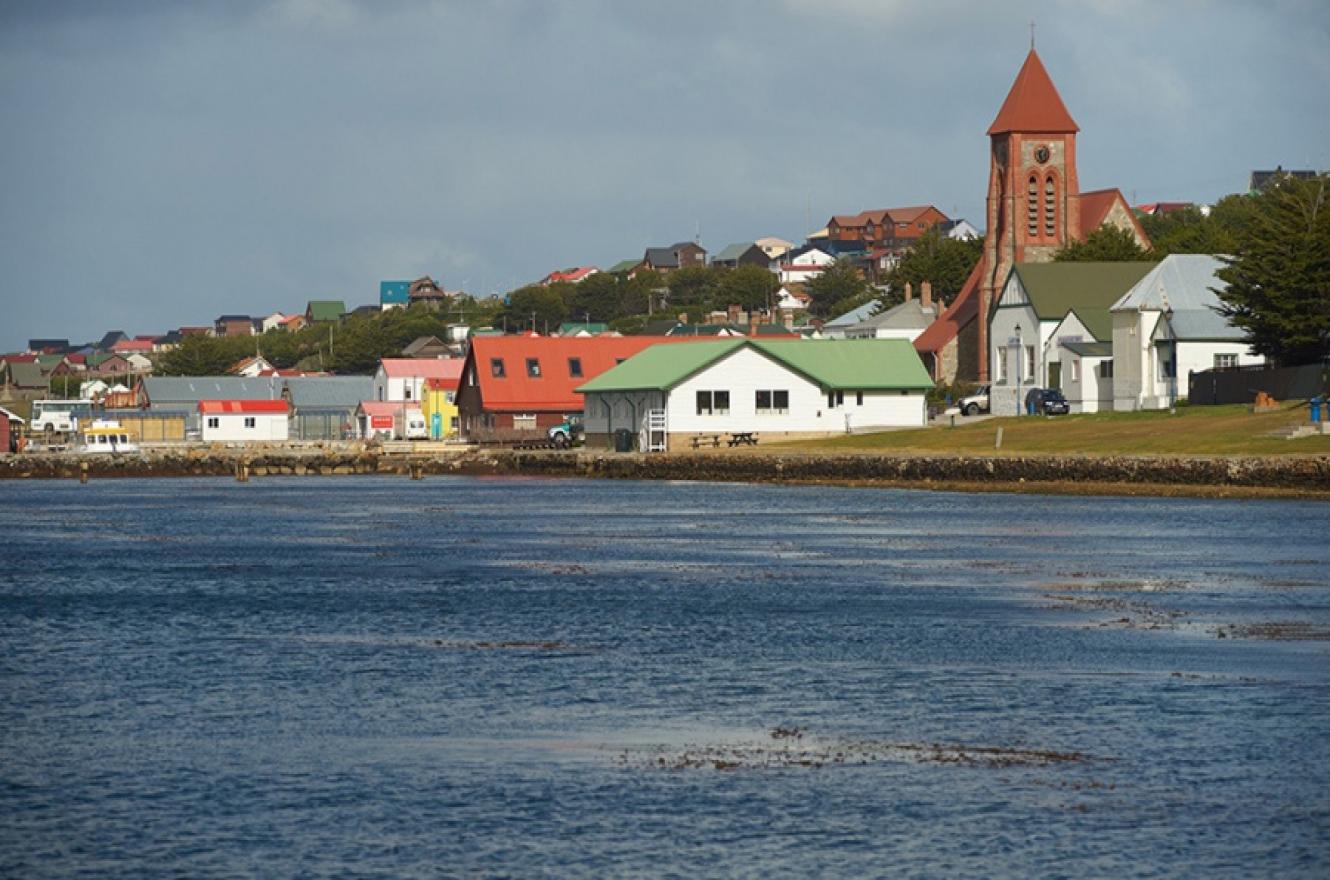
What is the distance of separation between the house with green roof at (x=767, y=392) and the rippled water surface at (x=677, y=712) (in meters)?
52.0

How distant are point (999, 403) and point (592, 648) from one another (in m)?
82.3

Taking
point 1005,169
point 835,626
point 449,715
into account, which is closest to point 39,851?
point 449,715

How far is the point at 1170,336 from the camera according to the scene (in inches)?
3728

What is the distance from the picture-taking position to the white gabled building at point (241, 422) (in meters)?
152

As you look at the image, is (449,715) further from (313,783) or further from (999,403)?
(999,403)

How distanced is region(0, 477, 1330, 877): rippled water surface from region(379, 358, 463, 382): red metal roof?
4390 inches

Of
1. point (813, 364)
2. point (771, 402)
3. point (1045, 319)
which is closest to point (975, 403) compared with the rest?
point (1045, 319)

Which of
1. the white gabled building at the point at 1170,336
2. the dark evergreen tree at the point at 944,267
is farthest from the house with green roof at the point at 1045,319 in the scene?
the dark evergreen tree at the point at 944,267

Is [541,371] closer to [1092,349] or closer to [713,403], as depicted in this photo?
[713,403]

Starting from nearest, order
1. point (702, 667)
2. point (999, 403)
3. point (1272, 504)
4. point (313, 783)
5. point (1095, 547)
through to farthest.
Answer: point (313, 783)
point (702, 667)
point (1095, 547)
point (1272, 504)
point (999, 403)

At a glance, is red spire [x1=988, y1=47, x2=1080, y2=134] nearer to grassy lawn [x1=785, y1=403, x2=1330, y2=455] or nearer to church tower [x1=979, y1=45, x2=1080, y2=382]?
church tower [x1=979, y1=45, x2=1080, y2=382]

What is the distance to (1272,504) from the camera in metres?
64.4

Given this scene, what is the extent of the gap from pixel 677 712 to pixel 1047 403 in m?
76.1

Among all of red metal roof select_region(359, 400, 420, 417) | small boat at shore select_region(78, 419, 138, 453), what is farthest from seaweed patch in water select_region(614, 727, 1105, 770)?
red metal roof select_region(359, 400, 420, 417)
